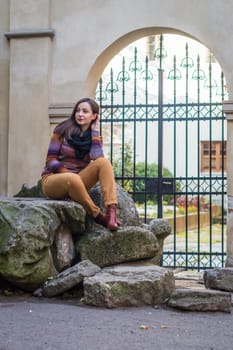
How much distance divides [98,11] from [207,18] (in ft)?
4.75

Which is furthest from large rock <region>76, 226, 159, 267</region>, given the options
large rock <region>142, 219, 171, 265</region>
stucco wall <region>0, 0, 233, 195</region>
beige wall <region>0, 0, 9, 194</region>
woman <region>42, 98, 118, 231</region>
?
beige wall <region>0, 0, 9, 194</region>

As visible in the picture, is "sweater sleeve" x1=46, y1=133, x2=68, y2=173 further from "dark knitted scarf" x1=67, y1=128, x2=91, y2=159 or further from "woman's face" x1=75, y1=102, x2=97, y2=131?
"woman's face" x1=75, y1=102, x2=97, y2=131

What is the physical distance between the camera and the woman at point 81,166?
4773mm

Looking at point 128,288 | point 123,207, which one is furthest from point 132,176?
point 128,288

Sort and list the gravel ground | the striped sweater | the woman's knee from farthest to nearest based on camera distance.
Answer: the striped sweater
the woman's knee
the gravel ground

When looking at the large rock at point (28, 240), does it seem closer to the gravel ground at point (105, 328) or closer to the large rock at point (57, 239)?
the large rock at point (57, 239)

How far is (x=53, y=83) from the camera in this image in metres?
7.44

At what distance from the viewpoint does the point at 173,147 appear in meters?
12.3

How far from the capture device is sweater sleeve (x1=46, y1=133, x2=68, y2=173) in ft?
16.3

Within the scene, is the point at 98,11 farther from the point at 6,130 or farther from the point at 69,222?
the point at 69,222

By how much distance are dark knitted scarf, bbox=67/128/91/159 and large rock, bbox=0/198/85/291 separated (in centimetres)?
59

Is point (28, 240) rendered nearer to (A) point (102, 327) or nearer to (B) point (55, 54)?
(A) point (102, 327)

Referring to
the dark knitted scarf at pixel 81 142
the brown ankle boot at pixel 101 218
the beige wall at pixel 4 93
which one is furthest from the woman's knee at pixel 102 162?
the beige wall at pixel 4 93

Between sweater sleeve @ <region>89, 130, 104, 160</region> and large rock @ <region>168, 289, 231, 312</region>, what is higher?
sweater sleeve @ <region>89, 130, 104, 160</region>
